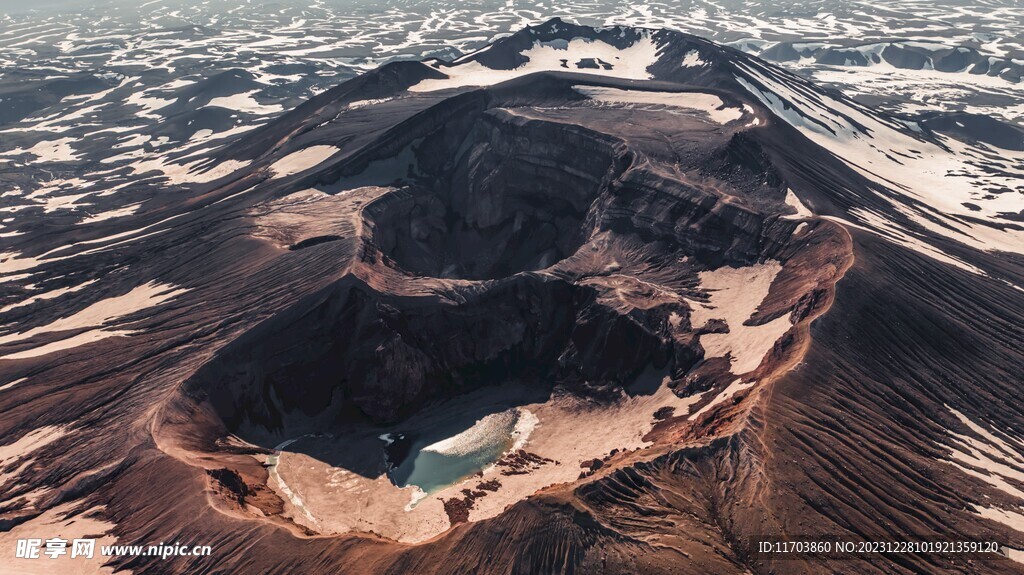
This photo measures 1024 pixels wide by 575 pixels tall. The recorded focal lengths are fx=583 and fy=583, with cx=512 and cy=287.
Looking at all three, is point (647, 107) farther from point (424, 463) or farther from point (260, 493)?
point (260, 493)

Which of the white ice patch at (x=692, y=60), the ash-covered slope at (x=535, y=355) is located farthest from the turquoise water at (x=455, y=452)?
the white ice patch at (x=692, y=60)

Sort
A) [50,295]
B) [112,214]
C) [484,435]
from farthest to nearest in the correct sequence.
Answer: [112,214] → [50,295] → [484,435]

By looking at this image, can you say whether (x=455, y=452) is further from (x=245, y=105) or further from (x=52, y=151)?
(x=245, y=105)

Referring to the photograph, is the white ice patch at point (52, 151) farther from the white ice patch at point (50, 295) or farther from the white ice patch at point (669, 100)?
the white ice patch at point (669, 100)

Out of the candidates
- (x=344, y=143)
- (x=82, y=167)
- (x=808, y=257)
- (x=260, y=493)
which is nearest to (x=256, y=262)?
(x=260, y=493)

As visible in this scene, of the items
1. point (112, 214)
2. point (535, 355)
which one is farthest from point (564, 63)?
point (112, 214)
